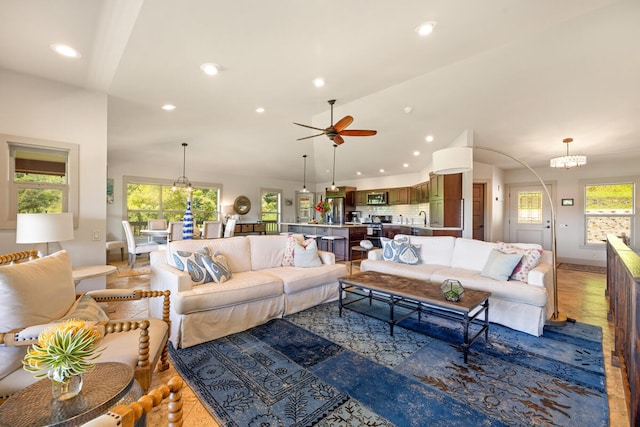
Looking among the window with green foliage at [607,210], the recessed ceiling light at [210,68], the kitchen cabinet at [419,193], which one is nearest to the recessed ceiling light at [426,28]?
the recessed ceiling light at [210,68]

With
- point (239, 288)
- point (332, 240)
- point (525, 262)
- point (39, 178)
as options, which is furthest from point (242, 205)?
point (525, 262)

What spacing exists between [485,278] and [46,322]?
3817mm

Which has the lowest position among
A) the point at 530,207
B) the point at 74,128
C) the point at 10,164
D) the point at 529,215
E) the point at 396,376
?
the point at 396,376

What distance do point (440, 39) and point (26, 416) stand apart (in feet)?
12.3

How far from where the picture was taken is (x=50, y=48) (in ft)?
8.23

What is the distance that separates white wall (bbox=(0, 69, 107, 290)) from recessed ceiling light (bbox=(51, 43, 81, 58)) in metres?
0.78

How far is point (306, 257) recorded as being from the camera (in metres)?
3.77

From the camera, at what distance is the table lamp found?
2418 millimetres

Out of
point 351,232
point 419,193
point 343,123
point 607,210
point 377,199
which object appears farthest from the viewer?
point 377,199

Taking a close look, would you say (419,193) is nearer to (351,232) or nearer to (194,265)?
Result: (351,232)

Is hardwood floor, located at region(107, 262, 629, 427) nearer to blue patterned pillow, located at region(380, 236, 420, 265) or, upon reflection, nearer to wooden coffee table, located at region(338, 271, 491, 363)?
wooden coffee table, located at region(338, 271, 491, 363)

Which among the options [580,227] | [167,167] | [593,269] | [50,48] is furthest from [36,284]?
[580,227]

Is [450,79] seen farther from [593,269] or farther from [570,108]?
[593,269]

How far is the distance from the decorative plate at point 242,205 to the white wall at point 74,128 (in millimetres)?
5702
